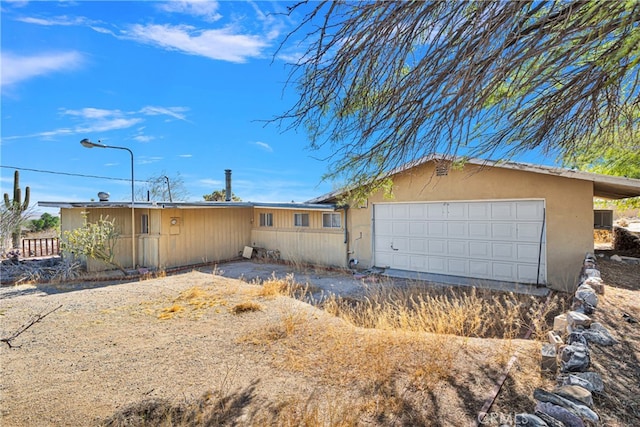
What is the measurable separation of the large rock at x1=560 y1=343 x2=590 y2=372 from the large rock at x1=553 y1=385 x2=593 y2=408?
16.3 inches

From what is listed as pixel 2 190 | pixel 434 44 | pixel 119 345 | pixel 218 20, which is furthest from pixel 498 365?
pixel 2 190

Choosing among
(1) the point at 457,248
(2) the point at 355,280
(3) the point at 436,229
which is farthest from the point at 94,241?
(1) the point at 457,248

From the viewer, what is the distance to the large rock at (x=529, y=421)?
2.08 meters

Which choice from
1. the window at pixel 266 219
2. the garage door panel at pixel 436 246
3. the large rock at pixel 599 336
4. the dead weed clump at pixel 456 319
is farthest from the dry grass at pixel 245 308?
the window at pixel 266 219

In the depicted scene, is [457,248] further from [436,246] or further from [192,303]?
[192,303]

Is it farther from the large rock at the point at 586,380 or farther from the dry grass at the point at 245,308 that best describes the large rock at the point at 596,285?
the dry grass at the point at 245,308

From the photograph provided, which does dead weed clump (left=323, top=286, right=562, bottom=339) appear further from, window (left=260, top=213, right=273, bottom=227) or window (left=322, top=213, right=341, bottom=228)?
window (left=260, top=213, right=273, bottom=227)

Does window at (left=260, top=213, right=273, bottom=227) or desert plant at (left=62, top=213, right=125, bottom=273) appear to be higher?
window at (left=260, top=213, right=273, bottom=227)

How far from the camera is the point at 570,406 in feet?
7.29

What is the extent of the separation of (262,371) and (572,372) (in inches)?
123

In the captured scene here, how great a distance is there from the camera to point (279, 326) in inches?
200

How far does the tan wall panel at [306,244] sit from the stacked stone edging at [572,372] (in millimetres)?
7125

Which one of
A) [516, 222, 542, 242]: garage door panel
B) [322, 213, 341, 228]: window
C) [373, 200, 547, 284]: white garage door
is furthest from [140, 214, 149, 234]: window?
[516, 222, 542, 242]: garage door panel

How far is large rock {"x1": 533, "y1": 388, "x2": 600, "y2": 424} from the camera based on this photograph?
213 cm
